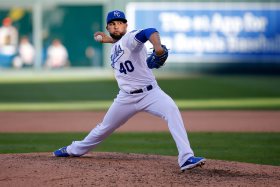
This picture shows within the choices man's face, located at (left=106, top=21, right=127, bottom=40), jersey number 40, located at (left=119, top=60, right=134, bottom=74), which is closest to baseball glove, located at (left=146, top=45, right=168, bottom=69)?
jersey number 40, located at (left=119, top=60, right=134, bottom=74)

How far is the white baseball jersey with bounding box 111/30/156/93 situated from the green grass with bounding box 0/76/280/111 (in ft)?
25.6

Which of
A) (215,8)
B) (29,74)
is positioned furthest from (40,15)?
(215,8)

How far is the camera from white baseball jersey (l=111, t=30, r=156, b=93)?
6.77 metres

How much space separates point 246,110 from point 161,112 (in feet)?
25.3

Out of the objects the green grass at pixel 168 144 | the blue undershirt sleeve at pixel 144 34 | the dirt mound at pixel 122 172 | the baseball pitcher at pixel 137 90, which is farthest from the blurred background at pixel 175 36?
the blue undershirt sleeve at pixel 144 34

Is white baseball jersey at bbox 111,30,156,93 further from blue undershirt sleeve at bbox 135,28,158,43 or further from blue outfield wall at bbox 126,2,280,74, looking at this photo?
blue outfield wall at bbox 126,2,280,74

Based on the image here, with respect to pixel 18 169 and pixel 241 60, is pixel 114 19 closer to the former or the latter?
pixel 18 169

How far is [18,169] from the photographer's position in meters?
6.69

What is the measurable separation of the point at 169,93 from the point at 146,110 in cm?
1142

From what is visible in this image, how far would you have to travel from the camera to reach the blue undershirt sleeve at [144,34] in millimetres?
6309

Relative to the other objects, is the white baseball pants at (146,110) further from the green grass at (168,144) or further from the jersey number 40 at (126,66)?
the green grass at (168,144)

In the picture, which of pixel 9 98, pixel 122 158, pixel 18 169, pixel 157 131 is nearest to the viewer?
pixel 18 169

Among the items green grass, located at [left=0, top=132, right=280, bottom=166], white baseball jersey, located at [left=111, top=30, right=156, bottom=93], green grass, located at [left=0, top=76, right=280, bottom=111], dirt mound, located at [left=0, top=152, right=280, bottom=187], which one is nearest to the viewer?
dirt mound, located at [left=0, top=152, right=280, bottom=187]

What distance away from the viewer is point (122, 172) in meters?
6.61
